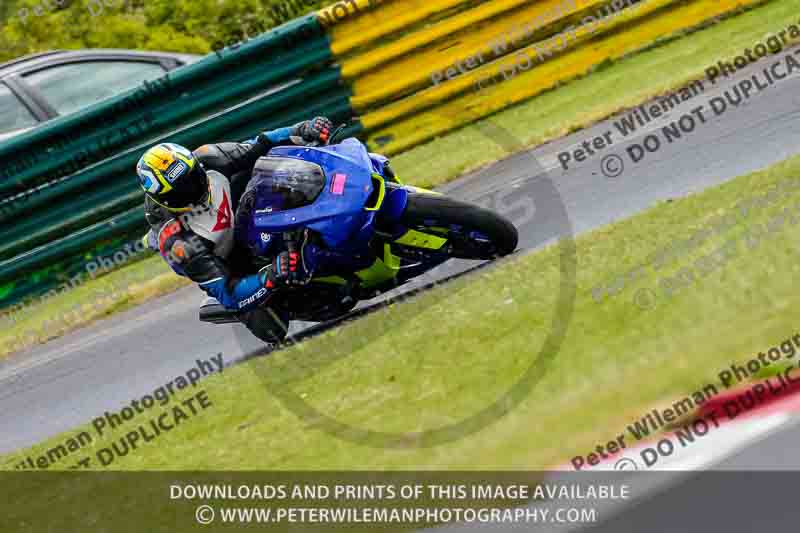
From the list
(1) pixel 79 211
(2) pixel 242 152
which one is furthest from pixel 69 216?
(2) pixel 242 152

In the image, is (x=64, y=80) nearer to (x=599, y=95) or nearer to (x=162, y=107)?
(x=162, y=107)

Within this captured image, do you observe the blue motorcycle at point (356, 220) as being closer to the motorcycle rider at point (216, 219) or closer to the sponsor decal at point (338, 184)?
the sponsor decal at point (338, 184)

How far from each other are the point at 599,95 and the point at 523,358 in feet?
16.9

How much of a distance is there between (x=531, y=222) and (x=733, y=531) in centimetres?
433

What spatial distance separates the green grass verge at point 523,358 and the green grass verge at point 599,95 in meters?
2.66

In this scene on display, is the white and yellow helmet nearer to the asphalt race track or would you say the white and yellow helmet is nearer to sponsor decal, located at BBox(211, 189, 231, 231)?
sponsor decal, located at BBox(211, 189, 231, 231)

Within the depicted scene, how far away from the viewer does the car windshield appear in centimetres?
604

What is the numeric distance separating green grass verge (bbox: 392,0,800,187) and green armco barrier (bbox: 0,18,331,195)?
149 centimetres

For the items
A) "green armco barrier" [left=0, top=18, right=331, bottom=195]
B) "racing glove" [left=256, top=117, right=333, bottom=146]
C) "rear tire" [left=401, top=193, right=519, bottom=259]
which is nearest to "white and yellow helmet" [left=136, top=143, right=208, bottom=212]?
"racing glove" [left=256, top=117, right=333, bottom=146]

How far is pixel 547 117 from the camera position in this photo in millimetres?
9805

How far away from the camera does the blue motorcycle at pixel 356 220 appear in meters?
6.04

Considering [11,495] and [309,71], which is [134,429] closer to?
[11,495]

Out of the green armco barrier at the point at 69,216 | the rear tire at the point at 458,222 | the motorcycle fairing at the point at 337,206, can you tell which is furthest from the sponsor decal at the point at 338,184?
the green armco barrier at the point at 69,216

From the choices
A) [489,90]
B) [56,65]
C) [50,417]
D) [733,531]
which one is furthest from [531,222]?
[56,65]
